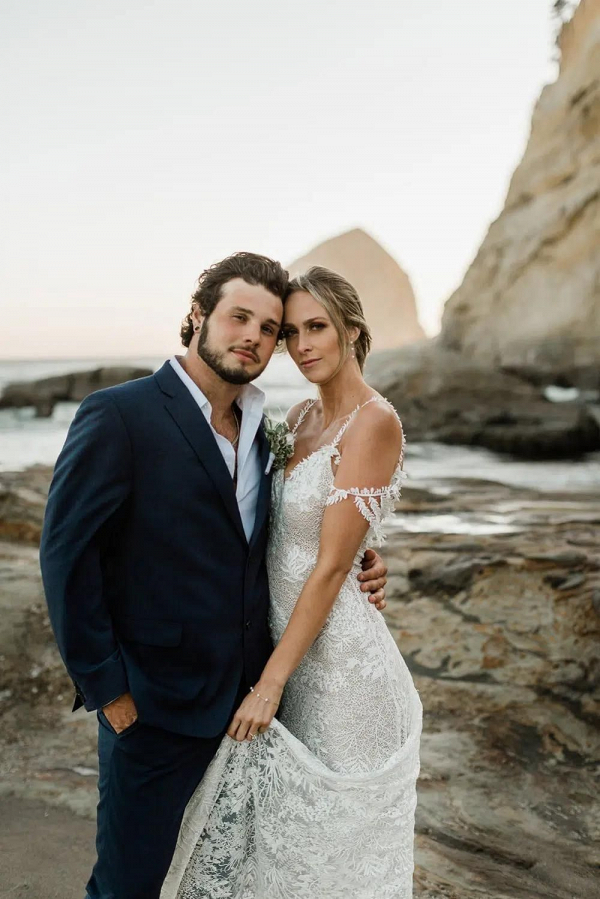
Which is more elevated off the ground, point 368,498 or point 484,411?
point 368,498

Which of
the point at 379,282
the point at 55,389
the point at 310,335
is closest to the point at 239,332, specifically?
the point at 310,335

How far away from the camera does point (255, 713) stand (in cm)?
215

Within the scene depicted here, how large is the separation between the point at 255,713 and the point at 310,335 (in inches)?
45.0

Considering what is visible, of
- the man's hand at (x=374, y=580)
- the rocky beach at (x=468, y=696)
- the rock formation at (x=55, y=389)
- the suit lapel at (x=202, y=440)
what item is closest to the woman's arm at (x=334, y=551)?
the man's hand at (x=374, y=580)

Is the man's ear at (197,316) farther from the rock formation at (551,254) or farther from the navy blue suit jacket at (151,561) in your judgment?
the rock formation at (551,254)

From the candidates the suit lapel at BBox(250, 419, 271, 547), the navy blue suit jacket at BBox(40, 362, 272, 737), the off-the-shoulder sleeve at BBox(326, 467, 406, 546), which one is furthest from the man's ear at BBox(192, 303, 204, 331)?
the off-the-shoulder sleeve at BBox(326, 467, 406, 546)

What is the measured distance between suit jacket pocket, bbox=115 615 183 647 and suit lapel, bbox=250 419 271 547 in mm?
318

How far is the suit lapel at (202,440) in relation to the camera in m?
2.12

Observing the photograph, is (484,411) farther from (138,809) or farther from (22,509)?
(138,809)

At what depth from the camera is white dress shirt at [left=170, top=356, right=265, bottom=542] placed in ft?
7.41

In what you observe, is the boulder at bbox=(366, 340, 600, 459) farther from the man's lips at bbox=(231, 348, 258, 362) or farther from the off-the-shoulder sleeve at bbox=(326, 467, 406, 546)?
the man's lips at bbox=(231, 348, 258, 362)

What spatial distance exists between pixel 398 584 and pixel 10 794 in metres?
2.79

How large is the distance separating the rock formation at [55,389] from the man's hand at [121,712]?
24690 mm

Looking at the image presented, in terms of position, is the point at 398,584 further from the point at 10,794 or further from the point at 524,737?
the point at 10,794
